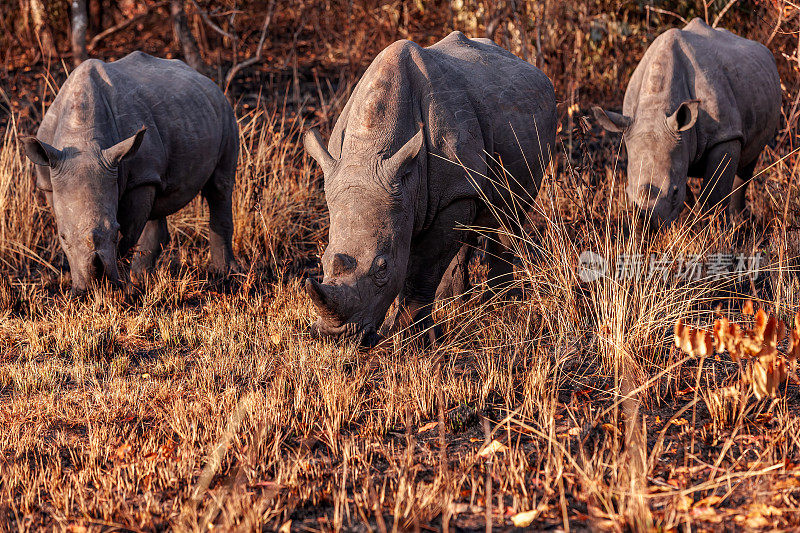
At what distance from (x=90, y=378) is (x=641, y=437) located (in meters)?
2.99

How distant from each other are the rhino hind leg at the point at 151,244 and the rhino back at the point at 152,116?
63cm

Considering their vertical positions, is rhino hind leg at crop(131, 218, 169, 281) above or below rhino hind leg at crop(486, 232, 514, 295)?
below

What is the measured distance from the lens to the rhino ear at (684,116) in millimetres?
6637

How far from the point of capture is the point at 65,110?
6.19 metres

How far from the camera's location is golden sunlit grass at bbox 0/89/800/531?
3.09m

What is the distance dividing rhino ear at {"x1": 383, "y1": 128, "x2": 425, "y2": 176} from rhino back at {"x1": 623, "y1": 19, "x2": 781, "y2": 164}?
10.6ft

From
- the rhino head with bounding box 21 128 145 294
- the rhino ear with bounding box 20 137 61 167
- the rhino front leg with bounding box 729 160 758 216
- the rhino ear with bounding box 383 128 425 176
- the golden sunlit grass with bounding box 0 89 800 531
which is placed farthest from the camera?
the rhino front leg with bounding box 729 160 758 216

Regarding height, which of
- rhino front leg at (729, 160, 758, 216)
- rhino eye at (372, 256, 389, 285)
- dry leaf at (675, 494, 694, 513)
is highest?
rhino eye at (372, 256, 389, 285)

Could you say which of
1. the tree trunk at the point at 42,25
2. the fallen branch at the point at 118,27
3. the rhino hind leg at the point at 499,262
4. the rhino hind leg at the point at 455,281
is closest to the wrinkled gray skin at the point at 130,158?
the rhino hind leg at the point at 455,281

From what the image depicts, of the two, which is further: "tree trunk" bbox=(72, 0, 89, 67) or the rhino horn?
"tree trunk" bbox=(72, 0, 89, 67)

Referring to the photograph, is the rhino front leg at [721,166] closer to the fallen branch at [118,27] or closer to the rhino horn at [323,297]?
the rhino horn at [323,297]

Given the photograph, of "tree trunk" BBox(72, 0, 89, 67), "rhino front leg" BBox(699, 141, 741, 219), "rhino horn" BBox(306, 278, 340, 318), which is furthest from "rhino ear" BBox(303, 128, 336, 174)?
"tree trunk" BBox(72, 0, 89, 67)

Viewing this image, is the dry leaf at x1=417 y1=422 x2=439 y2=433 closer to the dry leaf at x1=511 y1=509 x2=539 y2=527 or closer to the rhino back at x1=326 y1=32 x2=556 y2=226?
the dry leaf at x1=511 y1=509 x2=539 y2=527

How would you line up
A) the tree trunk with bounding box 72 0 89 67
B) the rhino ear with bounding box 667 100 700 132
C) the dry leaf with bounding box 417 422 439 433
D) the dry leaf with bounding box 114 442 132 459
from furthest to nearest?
the tree trunk with bounding box 72 0 89 67, the rhino ear with bounding box 667 100 700 132, the dry leaf with bounding box 417 422 439 433, the dry leaf with bounding box 114 442 132 459
